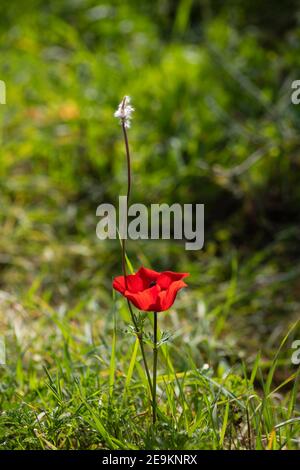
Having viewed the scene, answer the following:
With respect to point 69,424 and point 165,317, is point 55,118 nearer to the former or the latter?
point 165,317

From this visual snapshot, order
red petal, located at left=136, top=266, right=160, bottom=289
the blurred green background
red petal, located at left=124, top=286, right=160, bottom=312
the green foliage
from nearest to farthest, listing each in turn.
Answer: red petal, located at left=124, top=286, right=160, bottom=312 < red petal, located at left=136, top=266, right=160, bottom=289 < the green foliage < the blurred green background

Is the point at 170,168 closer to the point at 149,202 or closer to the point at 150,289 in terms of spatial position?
the point at 149,202

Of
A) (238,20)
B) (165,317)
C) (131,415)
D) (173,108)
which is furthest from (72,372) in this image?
(238,20)

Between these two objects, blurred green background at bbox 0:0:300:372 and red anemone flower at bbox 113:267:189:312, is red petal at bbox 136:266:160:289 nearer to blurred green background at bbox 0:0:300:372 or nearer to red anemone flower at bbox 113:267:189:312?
red anemone flower at bbox 113:267:189:312

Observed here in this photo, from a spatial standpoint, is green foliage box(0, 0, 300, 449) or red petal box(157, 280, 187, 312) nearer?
red petal box(157, 280, 187, 312)

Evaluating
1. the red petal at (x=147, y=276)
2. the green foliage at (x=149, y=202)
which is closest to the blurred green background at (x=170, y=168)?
the green foliage at (x=149, y=202)

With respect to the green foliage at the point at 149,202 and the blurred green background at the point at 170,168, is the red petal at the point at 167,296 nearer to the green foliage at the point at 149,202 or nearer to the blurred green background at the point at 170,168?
the green foliage at the point at 149,202

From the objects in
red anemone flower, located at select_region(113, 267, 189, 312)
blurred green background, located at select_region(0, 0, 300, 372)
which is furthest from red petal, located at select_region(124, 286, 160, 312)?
blurred green background, located at select_region(0, 0, 300, 372)

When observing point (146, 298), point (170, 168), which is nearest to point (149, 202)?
point (170, 168)

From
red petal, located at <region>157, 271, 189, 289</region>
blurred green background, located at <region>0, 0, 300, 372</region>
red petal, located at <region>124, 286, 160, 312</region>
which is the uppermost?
blurred green background, located at <region>0, 0, 300, 372</region>
